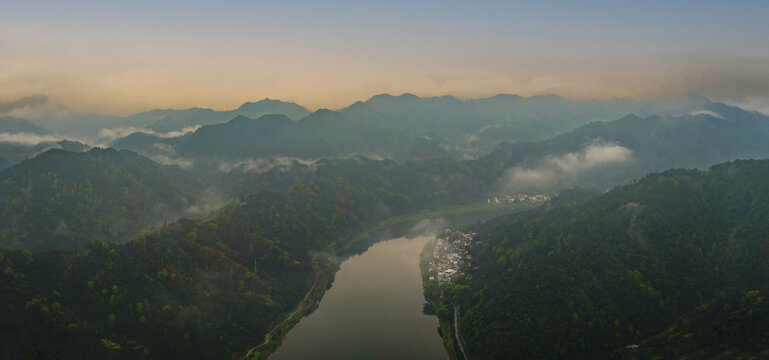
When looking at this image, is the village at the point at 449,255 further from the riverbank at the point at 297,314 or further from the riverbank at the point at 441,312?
the riverbank at the point at 297,314

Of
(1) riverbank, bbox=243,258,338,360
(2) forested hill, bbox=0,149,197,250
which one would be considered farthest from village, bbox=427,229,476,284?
(2) forested hill, bbox=0,149,197,250

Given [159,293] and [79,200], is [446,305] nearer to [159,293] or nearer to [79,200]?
[159,293]

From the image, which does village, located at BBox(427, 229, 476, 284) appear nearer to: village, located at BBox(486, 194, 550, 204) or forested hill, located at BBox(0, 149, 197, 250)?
village, located at BBox(486, 194, 550, 204)

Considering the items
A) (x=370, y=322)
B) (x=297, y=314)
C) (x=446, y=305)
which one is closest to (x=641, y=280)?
(x=446, y=305)

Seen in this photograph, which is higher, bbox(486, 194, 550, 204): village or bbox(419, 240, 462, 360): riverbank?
bbox(486, 194, 550, 204): village

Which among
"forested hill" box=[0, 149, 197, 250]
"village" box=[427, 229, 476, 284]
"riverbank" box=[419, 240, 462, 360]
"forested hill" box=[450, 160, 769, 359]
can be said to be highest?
"forested hill" box=[0, 149, 197, 250]

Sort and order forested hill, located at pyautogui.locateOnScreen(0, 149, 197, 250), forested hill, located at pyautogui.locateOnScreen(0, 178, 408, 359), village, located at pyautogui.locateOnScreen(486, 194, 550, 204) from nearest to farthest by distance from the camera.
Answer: forested hill, located at pyautogui.locateOnScreen(0, 178, 408, 359) → forested hill, located at pyautogui.locateOnScreen(0, 149, 197, 250) → village, located at pyautogui.locateOnScreen(486, 194, 550, 204)

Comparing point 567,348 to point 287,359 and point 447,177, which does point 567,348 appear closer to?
point 287,359

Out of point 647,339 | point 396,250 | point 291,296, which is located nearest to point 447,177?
point 396,250

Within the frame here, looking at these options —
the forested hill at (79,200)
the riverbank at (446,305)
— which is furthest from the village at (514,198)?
the forested hill at (79,200)
